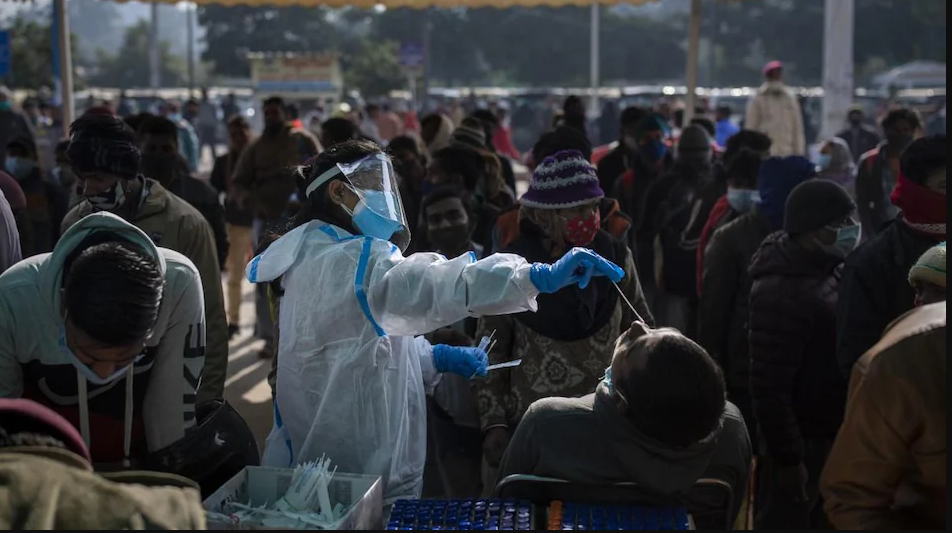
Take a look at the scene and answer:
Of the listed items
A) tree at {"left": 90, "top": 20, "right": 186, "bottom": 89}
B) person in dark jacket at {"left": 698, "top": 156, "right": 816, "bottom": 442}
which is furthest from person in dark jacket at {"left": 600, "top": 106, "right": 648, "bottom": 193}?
tree at {"left": 90, "top": 20, "right": 186, "bottom": 89}

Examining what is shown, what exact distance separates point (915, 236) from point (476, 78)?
60.6 m

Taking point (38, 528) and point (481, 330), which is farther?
point (481, 330)

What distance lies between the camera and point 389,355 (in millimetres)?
3199

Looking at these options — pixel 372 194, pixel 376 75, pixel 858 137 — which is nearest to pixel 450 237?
pixel 372 194

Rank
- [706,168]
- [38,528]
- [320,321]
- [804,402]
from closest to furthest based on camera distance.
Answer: [38,528] < [320,321] < [804,402] < [706,168]

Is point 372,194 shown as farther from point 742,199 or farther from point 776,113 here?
point 776,113

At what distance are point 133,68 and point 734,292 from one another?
76689 mm

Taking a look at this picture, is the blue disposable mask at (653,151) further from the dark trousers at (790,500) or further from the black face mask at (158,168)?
the dark trousers at (790,500)

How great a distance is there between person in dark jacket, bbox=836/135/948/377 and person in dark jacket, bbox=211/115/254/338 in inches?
231

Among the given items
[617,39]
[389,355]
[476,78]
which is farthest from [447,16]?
[389,355]

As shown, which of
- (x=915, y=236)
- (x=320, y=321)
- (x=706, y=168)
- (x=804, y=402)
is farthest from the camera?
(x=706, y=168)

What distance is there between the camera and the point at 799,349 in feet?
13.5

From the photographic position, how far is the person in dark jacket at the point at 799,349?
4.13 metres

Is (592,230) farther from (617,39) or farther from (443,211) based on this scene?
(617,39)
